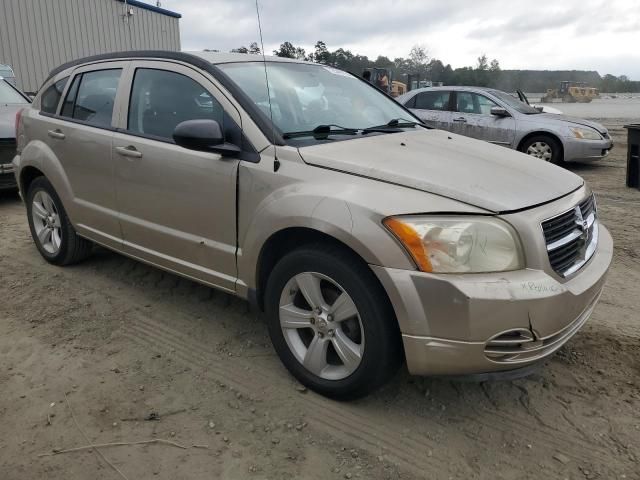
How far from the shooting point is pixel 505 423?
2557mm

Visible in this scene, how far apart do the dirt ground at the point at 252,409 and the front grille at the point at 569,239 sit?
724mm

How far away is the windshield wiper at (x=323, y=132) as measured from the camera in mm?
2959

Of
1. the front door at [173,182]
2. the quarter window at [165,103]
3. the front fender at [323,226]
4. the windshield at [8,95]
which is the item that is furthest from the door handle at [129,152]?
the windshield at [8,95]

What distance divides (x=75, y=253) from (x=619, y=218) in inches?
227

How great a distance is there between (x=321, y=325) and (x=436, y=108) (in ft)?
28.0

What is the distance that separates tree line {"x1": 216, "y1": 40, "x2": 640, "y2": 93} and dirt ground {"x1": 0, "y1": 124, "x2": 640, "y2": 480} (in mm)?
1971

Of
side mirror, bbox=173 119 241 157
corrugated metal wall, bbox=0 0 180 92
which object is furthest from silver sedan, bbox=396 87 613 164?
corrugated metal wall, bbox=0 0 180 92

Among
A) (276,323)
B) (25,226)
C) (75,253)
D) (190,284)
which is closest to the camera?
(276,323)

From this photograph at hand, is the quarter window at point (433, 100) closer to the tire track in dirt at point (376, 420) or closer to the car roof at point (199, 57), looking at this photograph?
the car roof at point (199, 57)

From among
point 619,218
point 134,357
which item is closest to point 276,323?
point 134,357

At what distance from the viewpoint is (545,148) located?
9.42 m

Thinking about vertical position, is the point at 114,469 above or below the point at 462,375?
below

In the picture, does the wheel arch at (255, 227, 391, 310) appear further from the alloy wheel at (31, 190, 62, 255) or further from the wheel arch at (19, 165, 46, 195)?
the wheel arch at (19, 165, 46, 195)

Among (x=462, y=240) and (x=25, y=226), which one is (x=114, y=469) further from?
(x=25, y=226)
